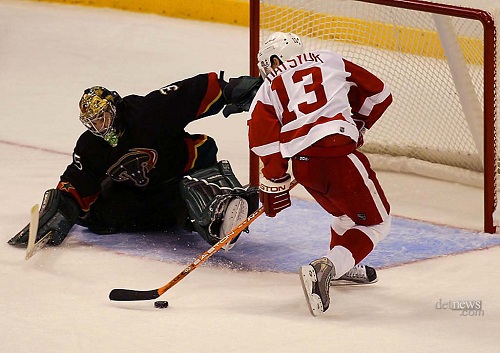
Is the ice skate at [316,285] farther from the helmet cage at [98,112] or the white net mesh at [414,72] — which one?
the white net mesh at [414,72]

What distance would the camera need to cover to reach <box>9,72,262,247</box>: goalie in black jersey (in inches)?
162

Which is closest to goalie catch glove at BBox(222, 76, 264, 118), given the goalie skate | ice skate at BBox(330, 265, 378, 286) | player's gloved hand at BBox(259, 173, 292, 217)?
the goalie skate

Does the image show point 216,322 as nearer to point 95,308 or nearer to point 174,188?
point 95,308

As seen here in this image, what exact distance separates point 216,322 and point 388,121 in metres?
2.16

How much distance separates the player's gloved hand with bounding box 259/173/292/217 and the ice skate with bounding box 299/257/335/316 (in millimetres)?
232

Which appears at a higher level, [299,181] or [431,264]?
[299,181]

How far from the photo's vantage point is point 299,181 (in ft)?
12.1

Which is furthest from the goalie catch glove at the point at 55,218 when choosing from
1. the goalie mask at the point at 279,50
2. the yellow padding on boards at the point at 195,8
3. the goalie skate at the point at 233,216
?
the yellow padding on boards at the point at 195,8

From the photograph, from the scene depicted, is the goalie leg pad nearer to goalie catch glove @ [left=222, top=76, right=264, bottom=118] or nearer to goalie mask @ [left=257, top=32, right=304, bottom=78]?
goalie catch glove @ [left=222, top=76, right=264, bottom=118]

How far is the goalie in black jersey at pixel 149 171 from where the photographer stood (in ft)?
13.5

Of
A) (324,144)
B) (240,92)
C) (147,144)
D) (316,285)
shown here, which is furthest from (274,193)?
(147,144)

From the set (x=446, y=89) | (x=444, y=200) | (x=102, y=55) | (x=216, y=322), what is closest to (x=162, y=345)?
(x=216, y=322)

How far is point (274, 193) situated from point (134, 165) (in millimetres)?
776

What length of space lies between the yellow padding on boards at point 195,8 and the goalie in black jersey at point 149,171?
3.42 metres
